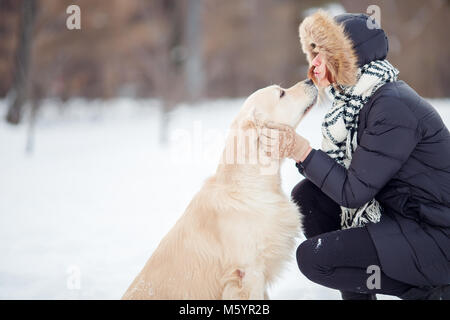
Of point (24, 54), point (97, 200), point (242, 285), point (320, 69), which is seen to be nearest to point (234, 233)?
point (242, 285)

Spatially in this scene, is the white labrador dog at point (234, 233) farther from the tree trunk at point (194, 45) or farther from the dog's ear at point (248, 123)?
the tree trunk at point (194, 45)

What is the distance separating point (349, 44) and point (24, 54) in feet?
34.9

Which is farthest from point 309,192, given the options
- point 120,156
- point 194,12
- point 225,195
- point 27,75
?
point 194,12

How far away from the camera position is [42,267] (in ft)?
9.33

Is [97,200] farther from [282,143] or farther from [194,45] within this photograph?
[194,45]

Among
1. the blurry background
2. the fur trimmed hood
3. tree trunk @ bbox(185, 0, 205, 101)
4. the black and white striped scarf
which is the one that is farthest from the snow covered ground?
tree trunk @ bbox(185, 0, 205, 101)

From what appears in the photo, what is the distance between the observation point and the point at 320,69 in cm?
190

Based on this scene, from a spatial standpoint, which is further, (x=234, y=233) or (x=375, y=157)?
(x=234, y=233)

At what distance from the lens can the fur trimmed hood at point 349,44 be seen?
172 centimetres

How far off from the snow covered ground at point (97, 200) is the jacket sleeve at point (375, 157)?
3.07ft

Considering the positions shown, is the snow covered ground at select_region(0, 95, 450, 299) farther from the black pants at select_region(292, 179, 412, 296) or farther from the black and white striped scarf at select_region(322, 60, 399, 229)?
the black and white striped scarf at select_region(322, 60, 399, 229)
